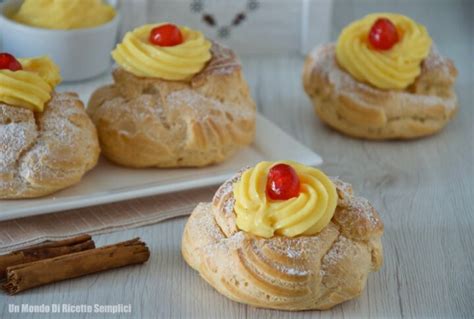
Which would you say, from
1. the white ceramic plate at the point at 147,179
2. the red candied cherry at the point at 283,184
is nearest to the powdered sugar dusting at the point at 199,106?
the white ceramic plate at the point at 147,179

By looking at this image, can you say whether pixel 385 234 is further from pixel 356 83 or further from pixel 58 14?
pixel 58 14

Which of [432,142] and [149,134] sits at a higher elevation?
[149,134]

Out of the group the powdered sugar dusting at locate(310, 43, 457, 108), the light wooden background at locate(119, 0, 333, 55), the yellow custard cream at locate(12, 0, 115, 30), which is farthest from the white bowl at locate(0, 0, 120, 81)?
the powdered sugar dusting at locate(310, 43, 457, 108)

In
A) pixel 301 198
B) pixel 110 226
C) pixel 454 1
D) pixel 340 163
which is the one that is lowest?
pixel 454 1

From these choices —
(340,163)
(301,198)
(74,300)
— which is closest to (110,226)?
(74,300)

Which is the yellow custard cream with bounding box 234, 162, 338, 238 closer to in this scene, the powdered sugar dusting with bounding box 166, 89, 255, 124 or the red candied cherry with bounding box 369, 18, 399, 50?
the powdered sugar dusting with bounding box 166, 89, 255, 124

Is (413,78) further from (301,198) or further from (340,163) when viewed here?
(301,198)
